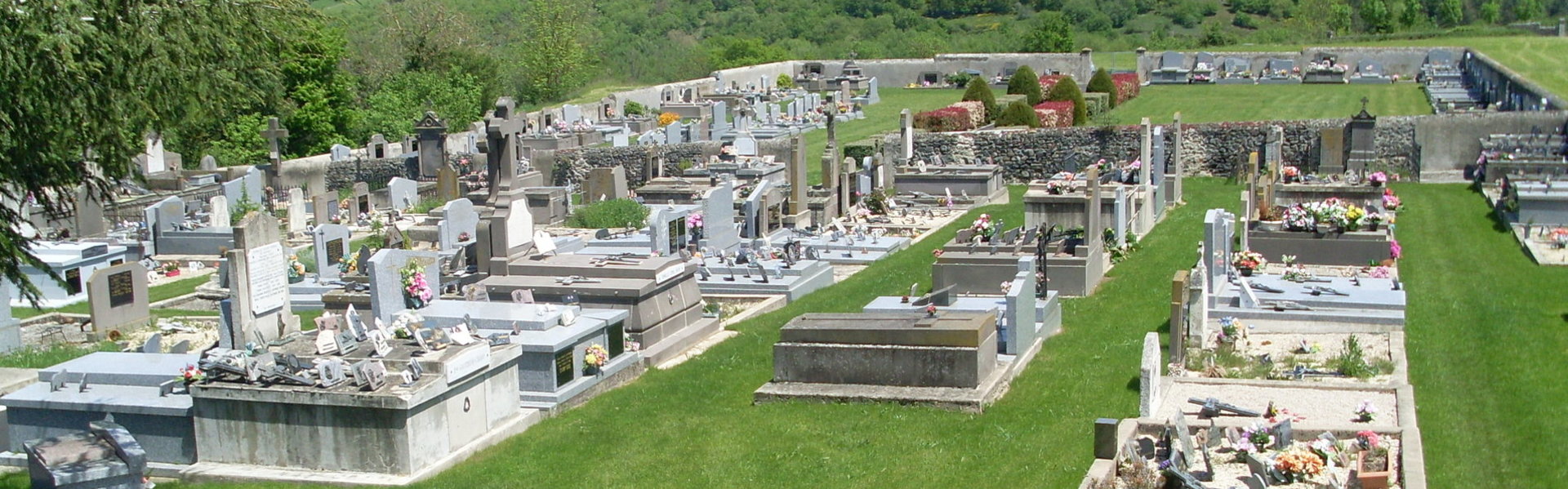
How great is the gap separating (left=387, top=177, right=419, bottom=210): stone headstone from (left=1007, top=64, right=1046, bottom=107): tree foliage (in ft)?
54.6

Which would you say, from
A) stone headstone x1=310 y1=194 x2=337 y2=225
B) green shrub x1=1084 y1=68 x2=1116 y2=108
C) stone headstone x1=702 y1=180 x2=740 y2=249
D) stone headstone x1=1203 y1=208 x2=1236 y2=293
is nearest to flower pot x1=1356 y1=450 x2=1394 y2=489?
stone headstone x1=1203 y1=208 x2=1236 y2=293

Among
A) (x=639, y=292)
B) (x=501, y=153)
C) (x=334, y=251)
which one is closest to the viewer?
(x=639, y=292)

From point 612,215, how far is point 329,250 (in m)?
5.24

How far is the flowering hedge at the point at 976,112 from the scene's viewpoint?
32812 millimetres

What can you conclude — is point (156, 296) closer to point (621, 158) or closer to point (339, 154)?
point (621, 158)

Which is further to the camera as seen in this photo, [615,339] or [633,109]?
[633,109]

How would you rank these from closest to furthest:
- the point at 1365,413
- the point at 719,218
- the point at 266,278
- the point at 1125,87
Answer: the point at 1365,413 → the point at 266,278 → the point at 719,218 → the point at 1125,87

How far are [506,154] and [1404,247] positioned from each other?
11305 mm

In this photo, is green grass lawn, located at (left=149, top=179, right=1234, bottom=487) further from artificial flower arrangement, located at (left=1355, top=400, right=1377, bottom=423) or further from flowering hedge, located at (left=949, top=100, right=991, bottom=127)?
flowering hedge, located at (left=949, top=100, right=991, bottom=127)

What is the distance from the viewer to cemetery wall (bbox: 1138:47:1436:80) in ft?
151

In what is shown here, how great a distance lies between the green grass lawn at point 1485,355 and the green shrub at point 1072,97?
47.6 ft

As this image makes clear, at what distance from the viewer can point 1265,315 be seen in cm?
1381

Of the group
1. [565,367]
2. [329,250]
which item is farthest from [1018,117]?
[565,367]

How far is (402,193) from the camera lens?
86.9 ft
